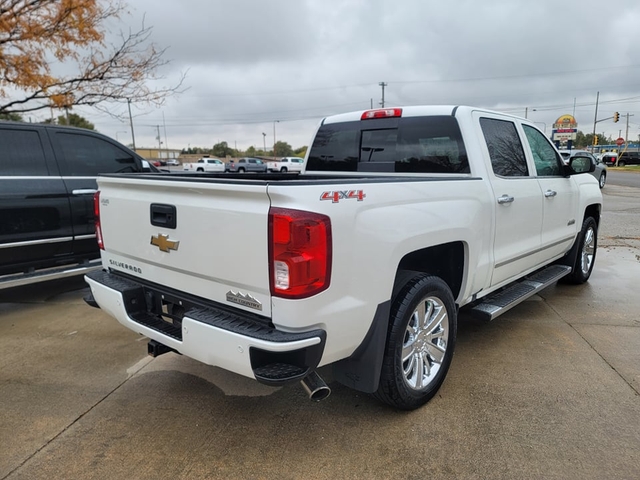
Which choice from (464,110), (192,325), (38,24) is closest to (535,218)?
(464,110)

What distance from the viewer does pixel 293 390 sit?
3.31 meters

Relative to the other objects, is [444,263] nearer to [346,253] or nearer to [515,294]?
[515,294]

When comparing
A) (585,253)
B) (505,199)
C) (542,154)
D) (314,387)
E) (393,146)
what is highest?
(393,146)

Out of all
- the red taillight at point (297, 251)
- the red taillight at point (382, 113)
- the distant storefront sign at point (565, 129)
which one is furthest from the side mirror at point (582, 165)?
the distant storefront sign at point (565, 129)

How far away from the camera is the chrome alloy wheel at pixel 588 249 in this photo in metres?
5.68

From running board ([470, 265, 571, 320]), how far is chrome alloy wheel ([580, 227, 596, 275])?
681 millimetres

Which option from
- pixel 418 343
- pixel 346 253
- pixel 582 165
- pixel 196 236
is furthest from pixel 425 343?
pixel 582 165

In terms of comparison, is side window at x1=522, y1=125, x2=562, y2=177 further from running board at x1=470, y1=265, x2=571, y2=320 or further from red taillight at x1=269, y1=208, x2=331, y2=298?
red taillight at x1=269, y1=208, x2=331, y2=298

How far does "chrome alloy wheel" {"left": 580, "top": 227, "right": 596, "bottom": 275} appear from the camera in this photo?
5684mm

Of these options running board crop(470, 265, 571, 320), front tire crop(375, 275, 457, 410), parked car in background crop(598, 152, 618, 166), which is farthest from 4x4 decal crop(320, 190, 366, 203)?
parked car in background crop(598, 152, 618, 166)

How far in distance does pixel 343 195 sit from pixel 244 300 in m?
0.74

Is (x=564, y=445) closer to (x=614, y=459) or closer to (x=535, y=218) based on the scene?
(x=614, y=459)

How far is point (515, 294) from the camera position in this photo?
406 cm

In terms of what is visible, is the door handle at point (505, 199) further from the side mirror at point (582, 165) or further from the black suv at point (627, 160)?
the black suv at point (627, 160)
